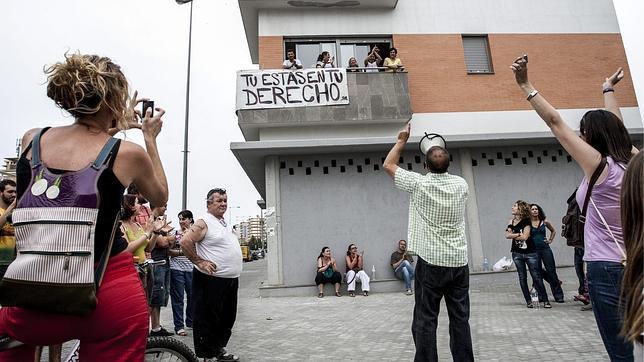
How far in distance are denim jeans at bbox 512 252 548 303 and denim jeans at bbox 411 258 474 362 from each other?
4623mm

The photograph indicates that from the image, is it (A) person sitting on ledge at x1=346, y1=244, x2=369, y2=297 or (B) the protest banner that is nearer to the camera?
(A) person sitting on ledge at x1=346, y1=244, x2=369, y2=297

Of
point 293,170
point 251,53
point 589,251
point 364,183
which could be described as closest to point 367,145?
point 364,183

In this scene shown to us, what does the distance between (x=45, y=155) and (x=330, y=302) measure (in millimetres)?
8518

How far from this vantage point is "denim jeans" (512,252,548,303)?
23.8ft

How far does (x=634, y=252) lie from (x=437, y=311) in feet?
7.39

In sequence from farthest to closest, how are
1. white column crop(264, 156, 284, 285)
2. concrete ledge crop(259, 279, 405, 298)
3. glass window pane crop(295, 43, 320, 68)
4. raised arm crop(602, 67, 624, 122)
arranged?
glass window pane crop(295, 43, 320, 68) → white column crop(264, 156, 284, 285) → concrete ledge crop(259, 279, 405, 298) → raised arm crop(602, 67, 624, 122)

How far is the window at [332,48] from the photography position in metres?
12.8

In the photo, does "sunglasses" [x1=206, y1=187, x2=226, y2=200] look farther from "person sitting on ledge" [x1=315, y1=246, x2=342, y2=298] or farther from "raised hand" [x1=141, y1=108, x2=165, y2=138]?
"person sitting on ledge" [x1=315, y1=246, x2=342, y2=298]

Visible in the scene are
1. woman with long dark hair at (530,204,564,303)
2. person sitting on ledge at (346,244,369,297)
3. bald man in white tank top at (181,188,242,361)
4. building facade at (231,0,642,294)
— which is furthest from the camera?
building facade at (231,0,642,294)

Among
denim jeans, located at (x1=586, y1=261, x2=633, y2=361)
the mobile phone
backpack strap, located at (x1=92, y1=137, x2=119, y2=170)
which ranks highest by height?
the mobile phone

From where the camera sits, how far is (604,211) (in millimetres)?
2381

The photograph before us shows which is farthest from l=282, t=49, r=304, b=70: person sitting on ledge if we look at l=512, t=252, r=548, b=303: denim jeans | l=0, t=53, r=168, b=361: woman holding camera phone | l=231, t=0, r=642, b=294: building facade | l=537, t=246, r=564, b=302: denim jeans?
l=0, t=53, r=168, b=361: woman holding camera phone

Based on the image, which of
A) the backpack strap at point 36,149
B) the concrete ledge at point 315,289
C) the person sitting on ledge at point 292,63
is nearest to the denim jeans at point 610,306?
the backpack strap at point 36,149

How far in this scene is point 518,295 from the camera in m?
8.99
